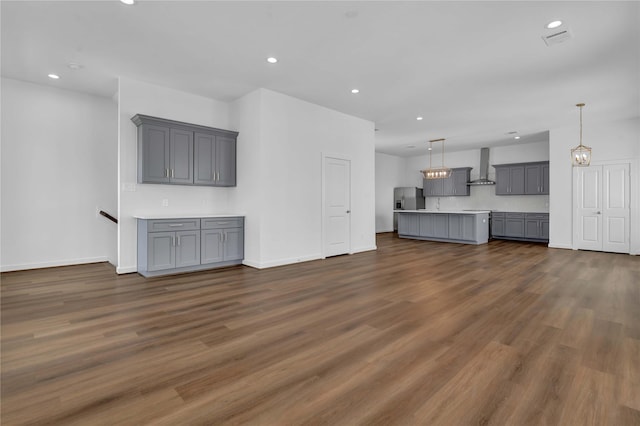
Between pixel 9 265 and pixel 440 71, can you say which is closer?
pixel 440 71

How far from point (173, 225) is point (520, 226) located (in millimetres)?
9252

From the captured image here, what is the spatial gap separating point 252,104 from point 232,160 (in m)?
1.04

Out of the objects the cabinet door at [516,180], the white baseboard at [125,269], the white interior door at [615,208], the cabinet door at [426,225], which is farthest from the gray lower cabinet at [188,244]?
the cabinet door at [516,180]

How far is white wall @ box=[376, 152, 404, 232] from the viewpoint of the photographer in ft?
39.0

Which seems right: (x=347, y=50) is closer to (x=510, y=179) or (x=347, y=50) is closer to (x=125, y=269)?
(x=125, y=269)

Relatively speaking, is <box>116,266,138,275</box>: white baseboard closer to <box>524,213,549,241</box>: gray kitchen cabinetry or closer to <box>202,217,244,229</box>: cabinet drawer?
<box>202,217,244,229</box>: cabinet drawer

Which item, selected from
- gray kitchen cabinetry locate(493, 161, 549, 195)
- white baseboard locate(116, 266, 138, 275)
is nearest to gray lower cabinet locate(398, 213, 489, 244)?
gray kitchen cabinetry locate(493, 161, 549, 195)

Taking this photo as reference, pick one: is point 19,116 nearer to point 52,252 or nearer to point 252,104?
point 52,252

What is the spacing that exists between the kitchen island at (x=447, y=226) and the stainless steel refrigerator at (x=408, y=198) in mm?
1890

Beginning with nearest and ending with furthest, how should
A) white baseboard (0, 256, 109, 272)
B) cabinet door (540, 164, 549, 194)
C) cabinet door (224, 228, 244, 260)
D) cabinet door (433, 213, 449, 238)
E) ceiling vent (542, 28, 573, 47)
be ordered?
ceiling vent (542, 28, 573, 47) → white baseboard (0, 256, 109, 272) → cabinet door (224, 228, 244, 260) → cabinet door (540, 164, 549, 194) → cabinet door (433, 213, 449, 238)

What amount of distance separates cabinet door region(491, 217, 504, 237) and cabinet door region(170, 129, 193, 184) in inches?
350

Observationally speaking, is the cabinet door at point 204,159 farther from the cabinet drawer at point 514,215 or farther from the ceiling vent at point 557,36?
the cabinet drawer at point 514,215

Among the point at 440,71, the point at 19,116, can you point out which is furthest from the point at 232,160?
the point at 440,71

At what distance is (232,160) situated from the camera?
572 centimetres
